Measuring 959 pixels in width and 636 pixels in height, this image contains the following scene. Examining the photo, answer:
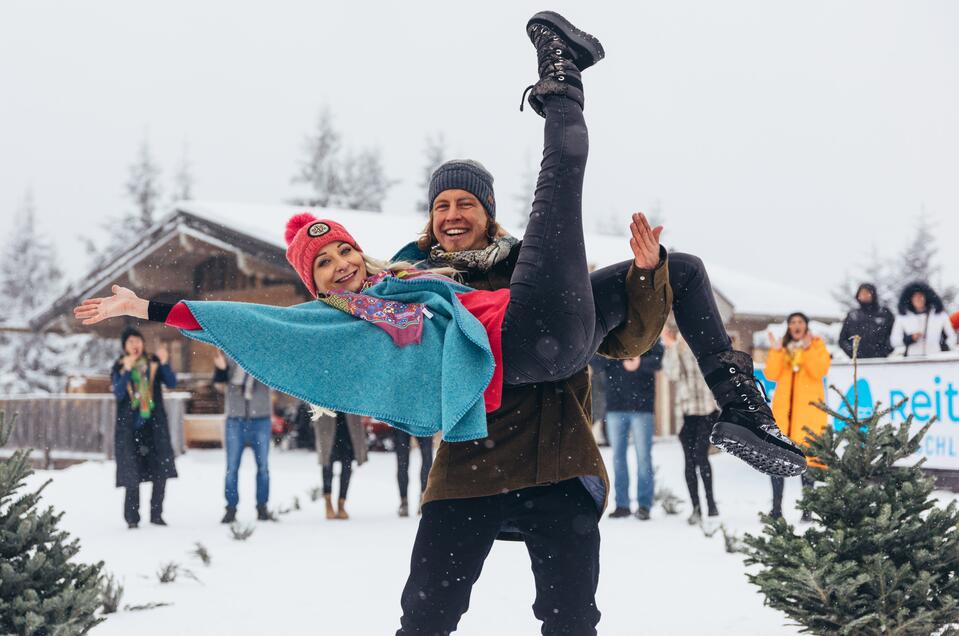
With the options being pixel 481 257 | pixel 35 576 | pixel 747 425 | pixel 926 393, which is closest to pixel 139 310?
pixel 481 257

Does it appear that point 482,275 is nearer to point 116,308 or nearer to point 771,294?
point 116,308

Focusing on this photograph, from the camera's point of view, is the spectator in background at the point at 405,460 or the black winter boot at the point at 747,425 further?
the spectator in background at the point at 405,460

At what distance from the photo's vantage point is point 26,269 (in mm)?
43094

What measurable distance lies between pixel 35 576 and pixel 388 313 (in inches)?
90.9

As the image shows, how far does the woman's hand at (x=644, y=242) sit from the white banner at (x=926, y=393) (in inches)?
294

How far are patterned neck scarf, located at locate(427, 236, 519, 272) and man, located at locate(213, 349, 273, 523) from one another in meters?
6.77

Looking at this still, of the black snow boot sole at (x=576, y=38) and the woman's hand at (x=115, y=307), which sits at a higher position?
the black snow boot sole at (x=576, y=38)

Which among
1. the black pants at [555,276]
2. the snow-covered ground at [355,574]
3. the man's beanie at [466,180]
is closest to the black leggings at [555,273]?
the black pants at [555,276]

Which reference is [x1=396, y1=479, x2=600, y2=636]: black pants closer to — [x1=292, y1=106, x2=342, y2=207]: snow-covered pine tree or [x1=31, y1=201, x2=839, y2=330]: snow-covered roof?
[x1=31, y1=201, x2=839, y2=330]: snow-covered roof

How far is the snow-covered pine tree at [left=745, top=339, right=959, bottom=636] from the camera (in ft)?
12.8

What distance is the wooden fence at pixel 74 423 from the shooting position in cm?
1612

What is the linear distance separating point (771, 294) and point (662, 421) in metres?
4.21

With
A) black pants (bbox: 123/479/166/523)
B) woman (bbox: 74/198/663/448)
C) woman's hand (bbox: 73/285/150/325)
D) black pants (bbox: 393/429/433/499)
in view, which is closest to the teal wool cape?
woman (bbox: 74/198/663/448)

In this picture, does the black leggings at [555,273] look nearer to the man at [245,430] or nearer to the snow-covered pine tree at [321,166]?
the man at [245,430]
